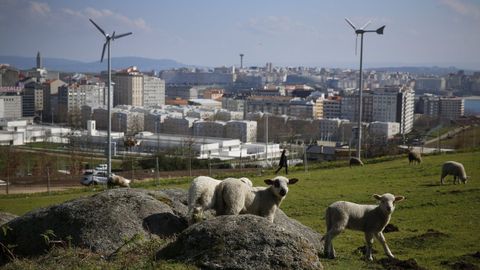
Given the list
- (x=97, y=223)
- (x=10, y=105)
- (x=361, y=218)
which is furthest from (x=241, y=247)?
(x=10, y=105)

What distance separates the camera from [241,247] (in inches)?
350

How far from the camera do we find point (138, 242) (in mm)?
10406

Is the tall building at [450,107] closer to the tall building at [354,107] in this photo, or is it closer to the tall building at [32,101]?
the tall building at [354,107]

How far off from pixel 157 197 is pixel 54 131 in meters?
103

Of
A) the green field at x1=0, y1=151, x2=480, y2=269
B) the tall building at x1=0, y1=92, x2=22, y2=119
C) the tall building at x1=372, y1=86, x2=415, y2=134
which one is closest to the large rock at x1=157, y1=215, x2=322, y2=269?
the green field at x1=0, y1=151, x2=480, y2=269

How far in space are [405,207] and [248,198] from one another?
9.09 m

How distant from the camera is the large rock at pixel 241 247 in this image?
8781 millimetres

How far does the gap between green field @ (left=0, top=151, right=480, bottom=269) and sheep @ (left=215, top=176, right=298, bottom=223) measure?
66.0 inches

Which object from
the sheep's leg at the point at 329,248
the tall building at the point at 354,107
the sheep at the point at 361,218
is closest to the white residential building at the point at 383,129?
the tall building at the point at 354,107

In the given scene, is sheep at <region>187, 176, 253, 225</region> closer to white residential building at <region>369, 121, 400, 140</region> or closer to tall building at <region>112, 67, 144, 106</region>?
white residential building at <region>369, 121, 400, 140</region>

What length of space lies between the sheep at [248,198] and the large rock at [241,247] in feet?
7.58

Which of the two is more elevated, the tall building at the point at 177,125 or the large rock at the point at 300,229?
the large rock at the point at 300,229

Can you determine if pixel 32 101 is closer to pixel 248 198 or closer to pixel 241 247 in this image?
pixel 248 198

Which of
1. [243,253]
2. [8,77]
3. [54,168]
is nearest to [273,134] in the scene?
[54,168]
